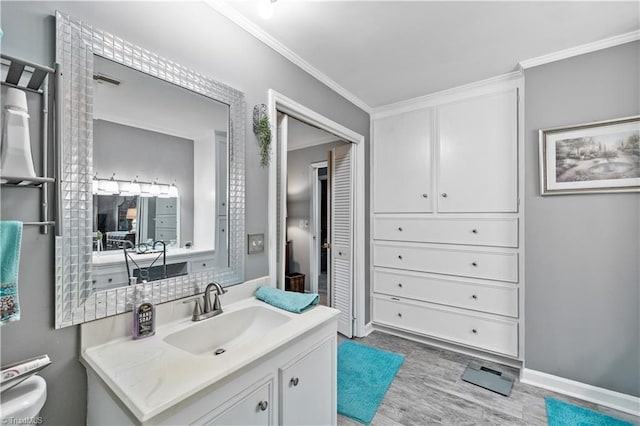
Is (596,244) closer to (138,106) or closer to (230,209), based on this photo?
(230,209)

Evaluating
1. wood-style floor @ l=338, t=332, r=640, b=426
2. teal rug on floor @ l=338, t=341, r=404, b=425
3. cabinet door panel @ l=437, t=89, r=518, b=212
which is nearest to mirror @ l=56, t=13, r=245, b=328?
teal rug on floor @ l=338, t=341, r=404, b=425

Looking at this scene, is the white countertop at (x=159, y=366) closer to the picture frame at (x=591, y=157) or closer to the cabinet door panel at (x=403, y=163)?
the cabinet door panel at (x=403, y=163)

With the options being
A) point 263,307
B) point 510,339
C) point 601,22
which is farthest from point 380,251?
point 601,22

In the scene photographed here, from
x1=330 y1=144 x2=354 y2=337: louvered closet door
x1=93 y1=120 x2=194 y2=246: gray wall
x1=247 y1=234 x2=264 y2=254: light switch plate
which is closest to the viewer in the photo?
x1=93 y1=120 x2=194 y2=246: gray wall

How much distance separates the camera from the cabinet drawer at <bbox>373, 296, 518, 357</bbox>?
7.92ft

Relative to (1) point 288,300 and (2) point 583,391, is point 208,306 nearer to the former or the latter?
(1) point 288,300

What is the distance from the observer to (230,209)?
1.63 metres

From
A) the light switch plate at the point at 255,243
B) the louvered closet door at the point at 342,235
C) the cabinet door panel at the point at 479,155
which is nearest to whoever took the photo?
the light switch plate at the point at 255,243

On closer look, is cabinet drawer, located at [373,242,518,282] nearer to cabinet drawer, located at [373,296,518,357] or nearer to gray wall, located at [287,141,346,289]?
cabinet drawer, located at [373,296,518,357]

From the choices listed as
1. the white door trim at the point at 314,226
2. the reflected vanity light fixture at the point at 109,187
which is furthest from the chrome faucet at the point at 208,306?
the white door trim at the point at 314,226

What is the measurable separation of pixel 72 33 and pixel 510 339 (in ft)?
11.0

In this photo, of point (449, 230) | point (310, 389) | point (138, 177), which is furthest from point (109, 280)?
point (449, 230)

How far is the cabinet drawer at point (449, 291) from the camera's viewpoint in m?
2.42

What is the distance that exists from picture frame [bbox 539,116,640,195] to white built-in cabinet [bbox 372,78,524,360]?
0.24m
